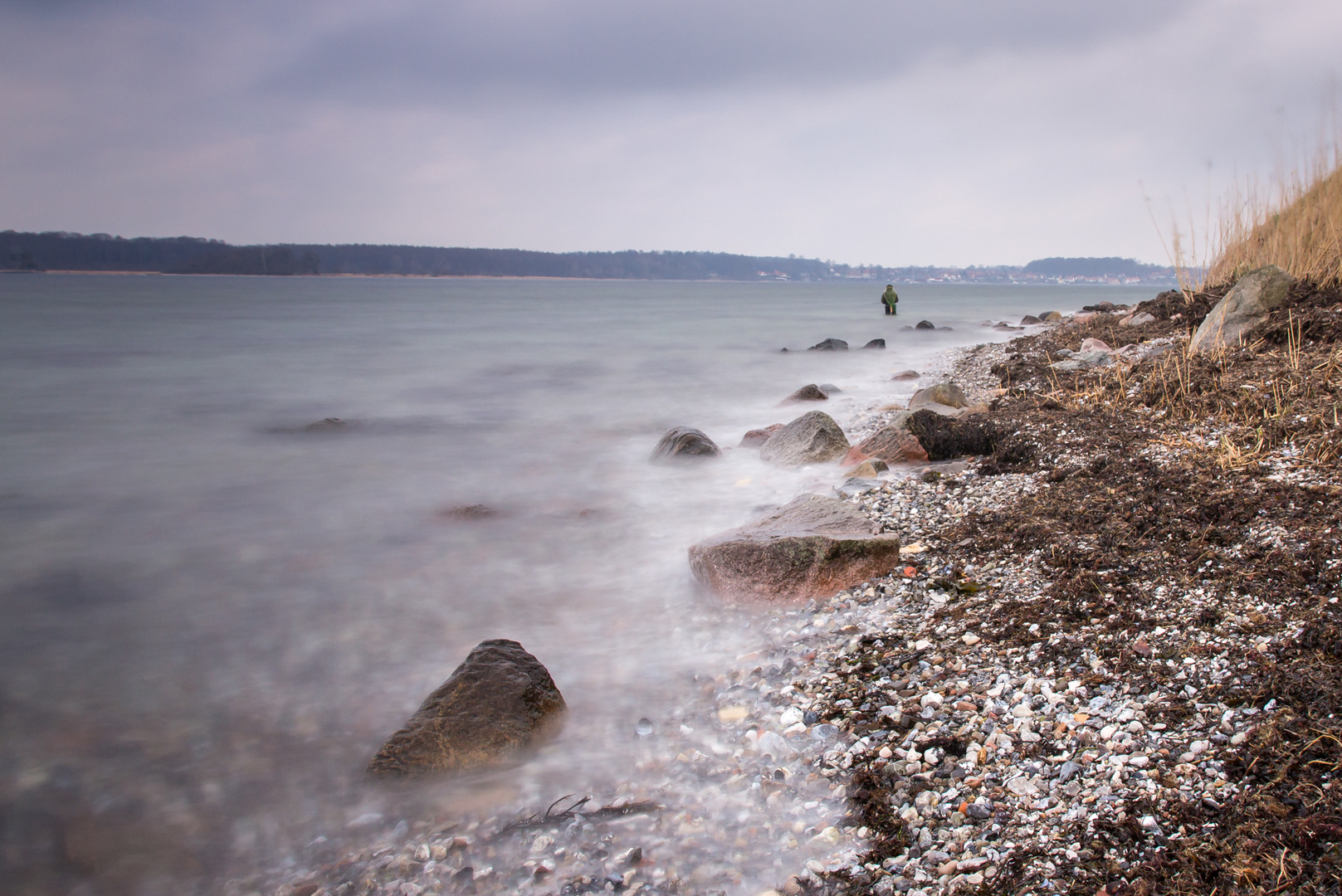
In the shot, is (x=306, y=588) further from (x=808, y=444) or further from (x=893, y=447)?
(x=893, y=447)

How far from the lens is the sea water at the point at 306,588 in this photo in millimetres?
3486

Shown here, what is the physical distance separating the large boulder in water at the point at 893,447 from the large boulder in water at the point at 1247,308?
3587 mm

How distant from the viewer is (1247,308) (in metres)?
8.68

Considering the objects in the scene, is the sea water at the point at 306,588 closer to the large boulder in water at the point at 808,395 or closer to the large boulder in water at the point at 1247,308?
the large boulder in water at the point at 808,395

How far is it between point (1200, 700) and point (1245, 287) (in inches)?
323

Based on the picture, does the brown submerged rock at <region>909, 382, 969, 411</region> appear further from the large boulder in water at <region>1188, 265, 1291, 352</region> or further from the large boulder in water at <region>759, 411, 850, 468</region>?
the large boulder in water at <region>1188, 265, 1291, 352</region>

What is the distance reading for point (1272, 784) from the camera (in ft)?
7.72

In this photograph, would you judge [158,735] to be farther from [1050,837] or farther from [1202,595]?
[1202,595]

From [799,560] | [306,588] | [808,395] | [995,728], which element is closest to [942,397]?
[808,395]

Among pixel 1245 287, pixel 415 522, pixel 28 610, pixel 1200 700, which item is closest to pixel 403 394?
pixel 415 522

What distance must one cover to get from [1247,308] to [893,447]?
4.83 m

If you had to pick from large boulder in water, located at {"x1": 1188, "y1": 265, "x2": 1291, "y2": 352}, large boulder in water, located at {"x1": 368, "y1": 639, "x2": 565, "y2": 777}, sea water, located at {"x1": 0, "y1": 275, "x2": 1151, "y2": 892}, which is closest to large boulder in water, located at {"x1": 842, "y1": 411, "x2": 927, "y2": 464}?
sea water, located at {"x1": 0, "y1": 275, "x2": 1151, "y2": 892}

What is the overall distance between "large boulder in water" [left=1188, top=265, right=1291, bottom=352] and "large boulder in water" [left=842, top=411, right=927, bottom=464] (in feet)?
11.8

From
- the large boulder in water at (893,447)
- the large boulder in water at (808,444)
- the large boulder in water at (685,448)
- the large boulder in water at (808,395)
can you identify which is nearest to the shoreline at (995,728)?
the large boulder in water at (893,447)
